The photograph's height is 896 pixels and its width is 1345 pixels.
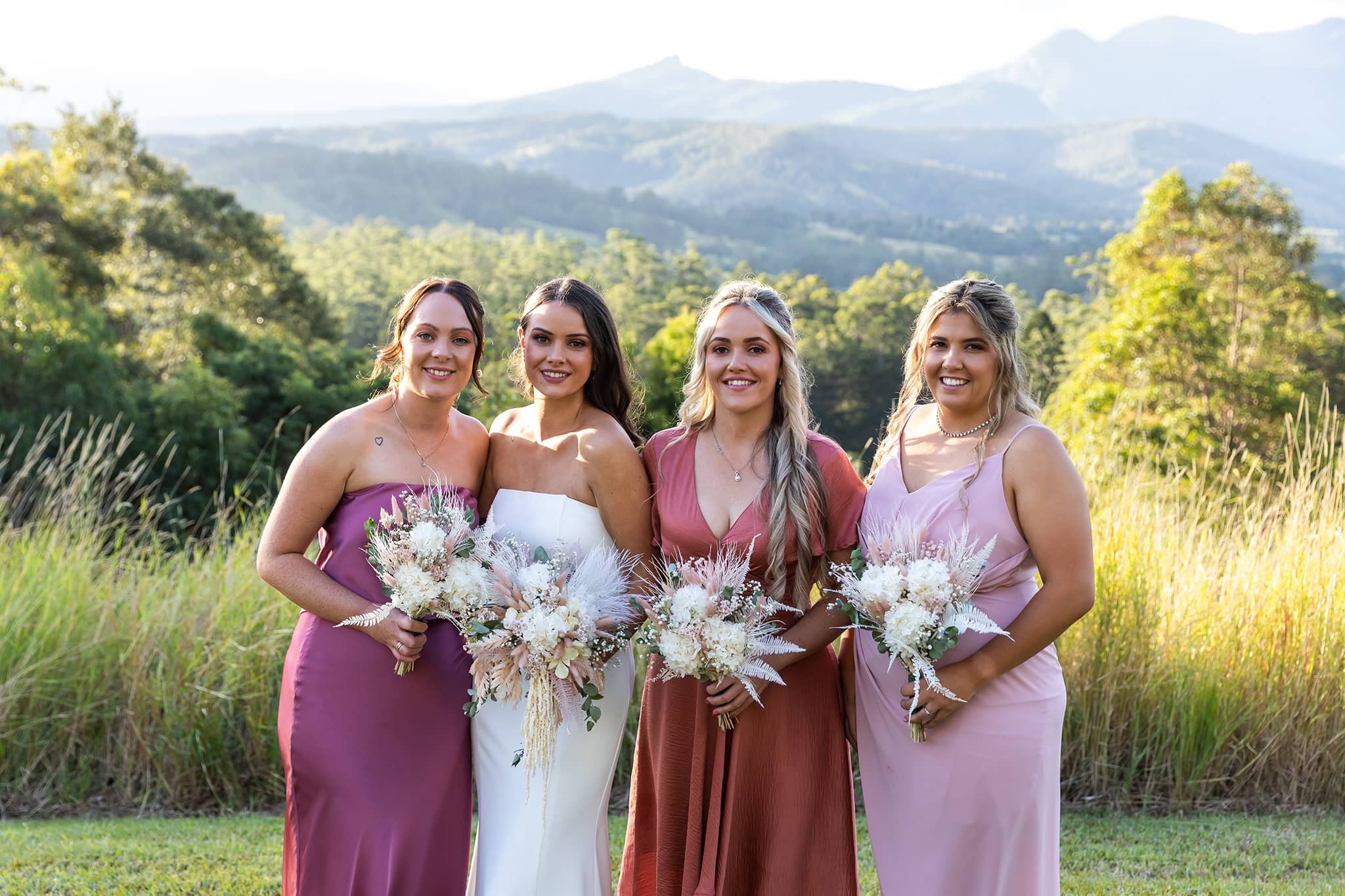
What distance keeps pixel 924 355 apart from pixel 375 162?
153 meters

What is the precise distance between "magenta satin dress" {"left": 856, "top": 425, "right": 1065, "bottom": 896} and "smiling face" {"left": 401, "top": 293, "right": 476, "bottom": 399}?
5.23ft

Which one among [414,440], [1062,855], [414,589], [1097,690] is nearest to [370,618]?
[414,589]

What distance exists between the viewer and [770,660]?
4027 millimetres

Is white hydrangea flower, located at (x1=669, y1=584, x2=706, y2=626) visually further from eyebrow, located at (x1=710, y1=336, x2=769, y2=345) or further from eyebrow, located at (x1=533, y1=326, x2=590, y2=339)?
eyebrow, located at (x1=533, y1=326, x2=590, y2=339)

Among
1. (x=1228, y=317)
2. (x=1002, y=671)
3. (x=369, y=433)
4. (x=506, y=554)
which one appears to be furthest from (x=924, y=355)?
(x=1228, y=317)

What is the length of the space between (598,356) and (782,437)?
2.65ft

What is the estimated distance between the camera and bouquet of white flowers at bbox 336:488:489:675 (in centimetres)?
372

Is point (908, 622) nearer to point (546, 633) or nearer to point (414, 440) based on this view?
point (546, 633)

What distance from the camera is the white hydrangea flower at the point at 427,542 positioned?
146 inches

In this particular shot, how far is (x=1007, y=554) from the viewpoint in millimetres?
3822

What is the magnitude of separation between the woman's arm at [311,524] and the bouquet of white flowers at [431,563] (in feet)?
0.71

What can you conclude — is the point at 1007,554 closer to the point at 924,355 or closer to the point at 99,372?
the point at 924,355

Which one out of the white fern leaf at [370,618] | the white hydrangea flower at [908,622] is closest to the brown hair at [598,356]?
the white fern leaf at [370,618]

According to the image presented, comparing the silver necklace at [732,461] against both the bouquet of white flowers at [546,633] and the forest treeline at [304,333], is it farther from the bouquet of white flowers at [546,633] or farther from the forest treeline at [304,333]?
the forest treeline at [304,333]
